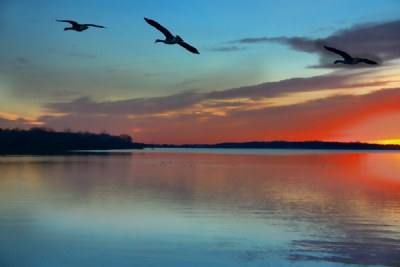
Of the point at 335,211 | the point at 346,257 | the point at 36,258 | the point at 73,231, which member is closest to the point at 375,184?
the point at 335,211

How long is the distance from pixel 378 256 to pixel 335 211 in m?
9.31

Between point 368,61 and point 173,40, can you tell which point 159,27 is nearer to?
point 173,40

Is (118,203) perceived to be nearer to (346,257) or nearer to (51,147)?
(346,257)

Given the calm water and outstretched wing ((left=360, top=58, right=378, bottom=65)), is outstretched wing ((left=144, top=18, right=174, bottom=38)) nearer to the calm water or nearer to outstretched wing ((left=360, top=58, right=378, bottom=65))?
the calm water

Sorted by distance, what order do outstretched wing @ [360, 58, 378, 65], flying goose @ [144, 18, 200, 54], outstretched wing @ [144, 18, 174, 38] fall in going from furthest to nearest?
outstretched wing @ [360, 58, 378, 65]
flying goose @ [144, 18, 200, 54]
outstretched wing @ [144, 18, 174, 38]

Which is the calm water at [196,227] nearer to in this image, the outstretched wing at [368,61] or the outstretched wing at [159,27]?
the outstretched wing at [368,61]

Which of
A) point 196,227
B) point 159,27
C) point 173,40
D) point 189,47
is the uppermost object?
point 159,27

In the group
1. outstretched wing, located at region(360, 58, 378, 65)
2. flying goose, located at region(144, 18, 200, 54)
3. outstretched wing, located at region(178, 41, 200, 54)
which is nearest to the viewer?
flying goose, located at region(144, 18, 200, 54)

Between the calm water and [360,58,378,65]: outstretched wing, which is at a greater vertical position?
[360,58,378,65]: outstretched wing

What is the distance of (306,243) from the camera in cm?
1769

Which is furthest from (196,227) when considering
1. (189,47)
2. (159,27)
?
(159,27)

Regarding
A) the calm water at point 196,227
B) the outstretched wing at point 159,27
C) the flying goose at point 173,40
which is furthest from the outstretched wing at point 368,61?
the outstretched wing at point 159,27

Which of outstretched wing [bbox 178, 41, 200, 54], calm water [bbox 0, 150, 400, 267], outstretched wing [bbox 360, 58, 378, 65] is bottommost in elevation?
calm water [bbox 0, 150, 400, 267]

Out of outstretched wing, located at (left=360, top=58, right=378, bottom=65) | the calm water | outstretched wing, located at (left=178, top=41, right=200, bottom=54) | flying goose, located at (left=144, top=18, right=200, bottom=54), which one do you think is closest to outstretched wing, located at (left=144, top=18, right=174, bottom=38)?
flying goose, located at (left=144, top=18, right=200, bottom=54)
